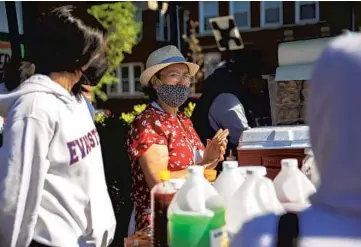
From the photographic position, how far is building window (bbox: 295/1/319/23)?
81.2ft

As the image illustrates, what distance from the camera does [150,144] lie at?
2926mm

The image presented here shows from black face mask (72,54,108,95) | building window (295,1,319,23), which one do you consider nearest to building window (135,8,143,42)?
building window (295,1,319,23)

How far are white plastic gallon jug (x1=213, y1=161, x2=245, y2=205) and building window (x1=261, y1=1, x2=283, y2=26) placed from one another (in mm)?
24656

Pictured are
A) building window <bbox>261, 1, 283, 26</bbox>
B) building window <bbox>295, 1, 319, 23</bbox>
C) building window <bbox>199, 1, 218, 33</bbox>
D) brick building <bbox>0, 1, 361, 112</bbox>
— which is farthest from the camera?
building window <bbox>199, 1, 218, 33</bbox>

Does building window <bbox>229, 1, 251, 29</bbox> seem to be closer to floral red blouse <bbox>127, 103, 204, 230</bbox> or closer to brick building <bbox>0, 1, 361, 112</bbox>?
brick building <bbox>0, 1, 361, 112</bbox>

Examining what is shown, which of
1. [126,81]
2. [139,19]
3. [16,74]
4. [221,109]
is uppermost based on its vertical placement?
[139,19]

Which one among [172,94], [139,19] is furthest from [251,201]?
[139,19]

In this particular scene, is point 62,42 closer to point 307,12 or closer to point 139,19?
point 307,12

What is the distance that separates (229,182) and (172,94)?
1093mm

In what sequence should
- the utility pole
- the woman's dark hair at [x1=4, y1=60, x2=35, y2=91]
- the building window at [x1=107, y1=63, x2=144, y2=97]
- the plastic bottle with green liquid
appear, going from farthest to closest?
the building window at [x1=107, y1=63, x2=144, y2=97], the utility pole, the woman's dark hair at [x1=4, y1=60, x2=35, y2=91], the plastic bottle with green liquid

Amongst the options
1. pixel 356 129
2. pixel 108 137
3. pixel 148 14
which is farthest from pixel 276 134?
pixel 148 14

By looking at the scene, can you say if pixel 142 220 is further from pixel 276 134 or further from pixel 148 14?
pixel 148 14

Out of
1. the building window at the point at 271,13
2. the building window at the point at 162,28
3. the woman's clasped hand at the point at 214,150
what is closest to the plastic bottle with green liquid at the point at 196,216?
the woman's clasped hand at the point at 214,150

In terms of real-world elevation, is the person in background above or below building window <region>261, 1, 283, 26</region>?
below
